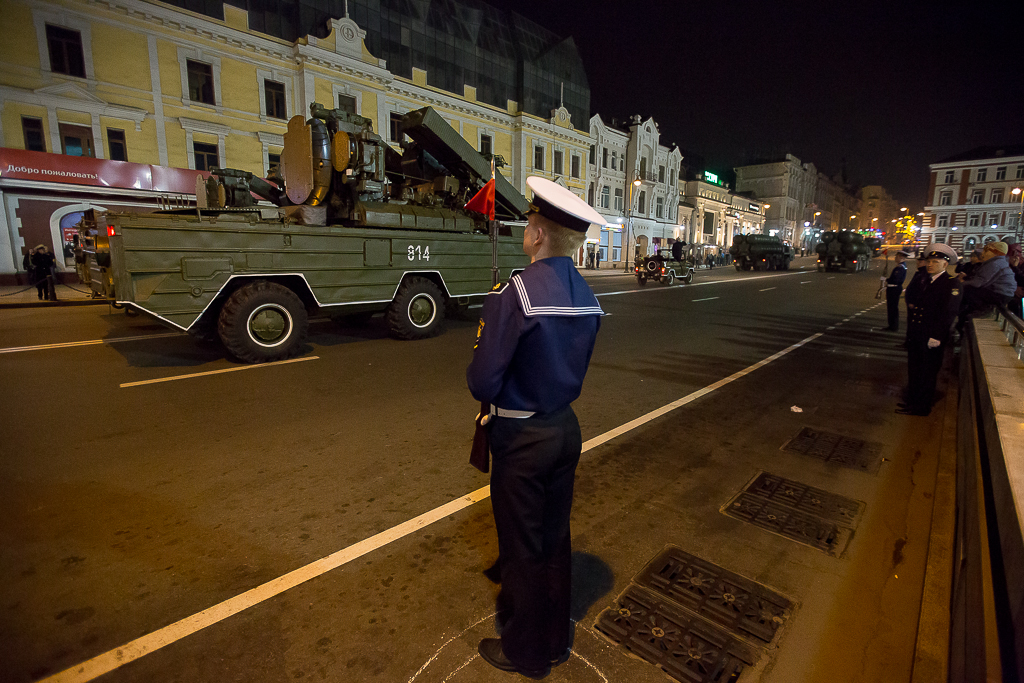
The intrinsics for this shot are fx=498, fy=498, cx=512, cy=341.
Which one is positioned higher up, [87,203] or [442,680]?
[87,203]

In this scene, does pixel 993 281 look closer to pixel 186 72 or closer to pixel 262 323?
pixel 262 323

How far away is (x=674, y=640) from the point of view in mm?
2379

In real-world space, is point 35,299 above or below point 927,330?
below

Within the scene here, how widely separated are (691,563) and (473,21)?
3774 centimetres

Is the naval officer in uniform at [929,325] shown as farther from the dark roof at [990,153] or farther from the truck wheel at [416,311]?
the dark roof at [990,153]

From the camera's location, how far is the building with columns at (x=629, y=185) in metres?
43.9

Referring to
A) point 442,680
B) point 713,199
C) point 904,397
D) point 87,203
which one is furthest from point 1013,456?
point 713,199

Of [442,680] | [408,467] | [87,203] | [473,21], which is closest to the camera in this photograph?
[442,680]

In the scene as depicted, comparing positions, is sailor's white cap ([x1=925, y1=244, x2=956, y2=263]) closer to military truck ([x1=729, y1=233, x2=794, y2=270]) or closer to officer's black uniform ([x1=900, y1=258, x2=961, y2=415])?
officer's black uniform ([x1=900, y1=258, x2=961, y2=415])

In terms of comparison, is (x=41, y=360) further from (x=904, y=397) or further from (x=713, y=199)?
(x=713, y=199)

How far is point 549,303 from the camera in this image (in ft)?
6.24

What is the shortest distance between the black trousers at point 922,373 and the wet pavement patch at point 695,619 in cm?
468

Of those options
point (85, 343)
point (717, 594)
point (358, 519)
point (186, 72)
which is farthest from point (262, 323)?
point (186, 72)

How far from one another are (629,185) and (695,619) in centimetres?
→ 4878
